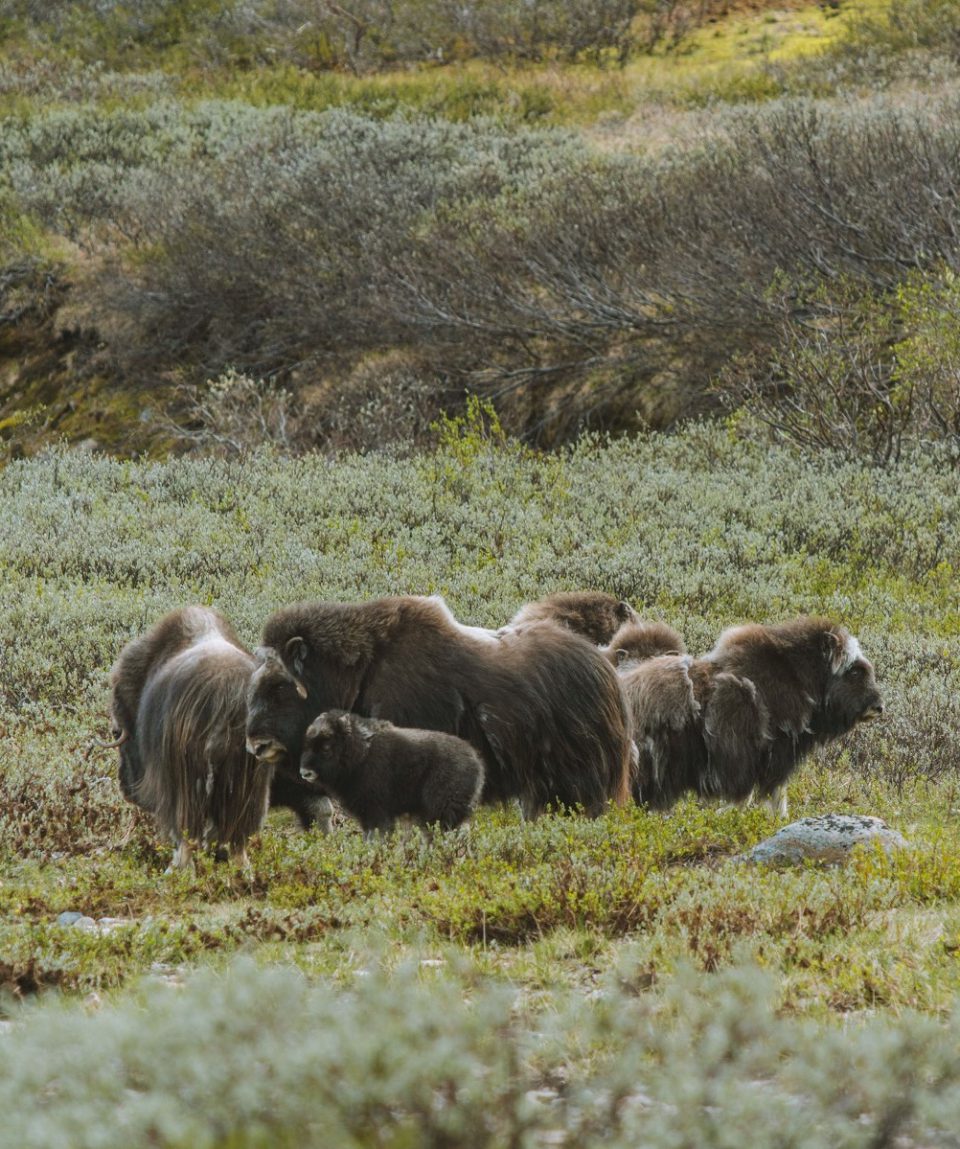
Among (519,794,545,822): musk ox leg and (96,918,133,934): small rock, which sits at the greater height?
(96,918,133,934): small rock

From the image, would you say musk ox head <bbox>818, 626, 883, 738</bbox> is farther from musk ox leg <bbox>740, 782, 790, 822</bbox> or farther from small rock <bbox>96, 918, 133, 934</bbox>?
small rock <bbox>96, 918, 133, 934</bbox>

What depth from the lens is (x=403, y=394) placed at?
2117 cm

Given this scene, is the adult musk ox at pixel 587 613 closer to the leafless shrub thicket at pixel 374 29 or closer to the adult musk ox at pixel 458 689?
the adult musk ox at pixel 458 689

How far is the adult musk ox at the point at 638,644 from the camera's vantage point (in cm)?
818

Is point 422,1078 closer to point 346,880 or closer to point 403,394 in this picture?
point 346,880

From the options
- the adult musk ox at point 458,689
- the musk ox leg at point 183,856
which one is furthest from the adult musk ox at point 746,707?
the musk ox leg at point 183,856

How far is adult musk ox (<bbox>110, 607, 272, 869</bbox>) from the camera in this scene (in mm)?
6609

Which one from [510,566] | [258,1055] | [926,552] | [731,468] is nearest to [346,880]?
[258,1055]

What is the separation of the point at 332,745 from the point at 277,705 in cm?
30

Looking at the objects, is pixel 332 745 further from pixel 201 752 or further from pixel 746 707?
pixel 746 707

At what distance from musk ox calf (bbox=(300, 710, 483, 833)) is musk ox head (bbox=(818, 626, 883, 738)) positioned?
2330mm

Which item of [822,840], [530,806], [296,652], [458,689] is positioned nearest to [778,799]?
[530,806]

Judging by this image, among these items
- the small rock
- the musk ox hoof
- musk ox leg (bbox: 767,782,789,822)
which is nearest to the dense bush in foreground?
the small rock

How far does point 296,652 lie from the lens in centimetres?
666
